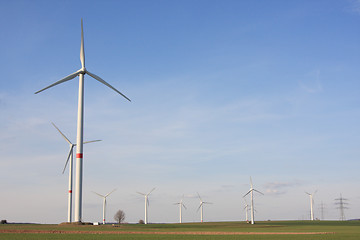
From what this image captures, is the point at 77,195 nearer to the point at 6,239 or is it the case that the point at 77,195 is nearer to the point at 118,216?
the point at 6,239

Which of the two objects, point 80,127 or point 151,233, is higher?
point 80,127

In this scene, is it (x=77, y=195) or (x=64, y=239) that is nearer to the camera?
(x=64, y=239)

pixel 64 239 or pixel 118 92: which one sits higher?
pixel 118 92

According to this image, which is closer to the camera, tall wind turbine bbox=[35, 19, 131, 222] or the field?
the field

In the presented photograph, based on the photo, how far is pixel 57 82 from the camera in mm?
90188

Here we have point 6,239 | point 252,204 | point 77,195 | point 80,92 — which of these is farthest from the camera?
point 252,204

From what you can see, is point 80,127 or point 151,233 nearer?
point 151,233

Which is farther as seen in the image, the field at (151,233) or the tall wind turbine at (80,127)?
the tall wind turbine at (80,127)

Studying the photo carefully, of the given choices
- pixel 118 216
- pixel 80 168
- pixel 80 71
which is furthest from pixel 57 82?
pixel 118 216

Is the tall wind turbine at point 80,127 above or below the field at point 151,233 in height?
above

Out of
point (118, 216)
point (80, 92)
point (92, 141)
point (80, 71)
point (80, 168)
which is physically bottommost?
point (118, 216)

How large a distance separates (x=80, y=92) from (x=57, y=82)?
6.09 meters

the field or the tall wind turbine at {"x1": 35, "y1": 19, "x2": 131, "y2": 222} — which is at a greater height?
the tall wind turbine at {"x1": 35, "y1": 19, "x2": 131, "y2": 222}

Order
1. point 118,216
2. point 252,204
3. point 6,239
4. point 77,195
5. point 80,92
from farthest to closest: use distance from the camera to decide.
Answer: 1. point 118,216
2. point 252,204
3. point 80,92
4. point 77,195
5. point 6,239
